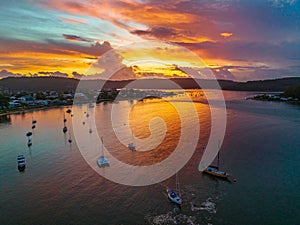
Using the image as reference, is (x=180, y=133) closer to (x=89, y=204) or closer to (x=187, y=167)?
(x=187, y=167)

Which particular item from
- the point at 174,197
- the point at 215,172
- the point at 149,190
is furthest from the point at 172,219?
the point at 215,172

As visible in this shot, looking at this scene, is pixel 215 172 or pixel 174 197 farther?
pixel 215 172

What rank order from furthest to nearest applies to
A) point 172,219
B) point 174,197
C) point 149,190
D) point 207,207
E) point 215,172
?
1. point 215,172
2. point 149,190
3. point 174,197
4. point 207,207
5. point 172,219

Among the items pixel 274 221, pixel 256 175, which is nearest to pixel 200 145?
pixel 256 175

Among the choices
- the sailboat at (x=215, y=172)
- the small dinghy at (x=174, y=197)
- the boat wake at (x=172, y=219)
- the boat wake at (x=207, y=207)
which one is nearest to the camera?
the boat wake at (x=172, y=219)

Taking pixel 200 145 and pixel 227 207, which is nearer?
pixel 227 207

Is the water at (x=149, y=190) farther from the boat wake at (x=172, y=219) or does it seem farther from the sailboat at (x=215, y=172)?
the sailboat at (x=215, y=172)

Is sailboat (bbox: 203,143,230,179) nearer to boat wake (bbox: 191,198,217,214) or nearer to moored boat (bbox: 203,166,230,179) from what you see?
moored boat (bbox: 203,166,230,179)

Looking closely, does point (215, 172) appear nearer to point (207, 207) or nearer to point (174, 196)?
point (207, 207)

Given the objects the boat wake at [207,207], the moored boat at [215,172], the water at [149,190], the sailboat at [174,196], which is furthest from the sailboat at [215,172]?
the sailboat at [174,196]

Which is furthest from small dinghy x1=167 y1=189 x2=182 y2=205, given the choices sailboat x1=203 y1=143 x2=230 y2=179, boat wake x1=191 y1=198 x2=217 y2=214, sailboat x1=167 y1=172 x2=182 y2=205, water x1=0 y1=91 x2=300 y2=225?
sailboat x1=203 y1=143 x2=230 y2=179

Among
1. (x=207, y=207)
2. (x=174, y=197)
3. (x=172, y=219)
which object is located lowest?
(x=172, y=219)
